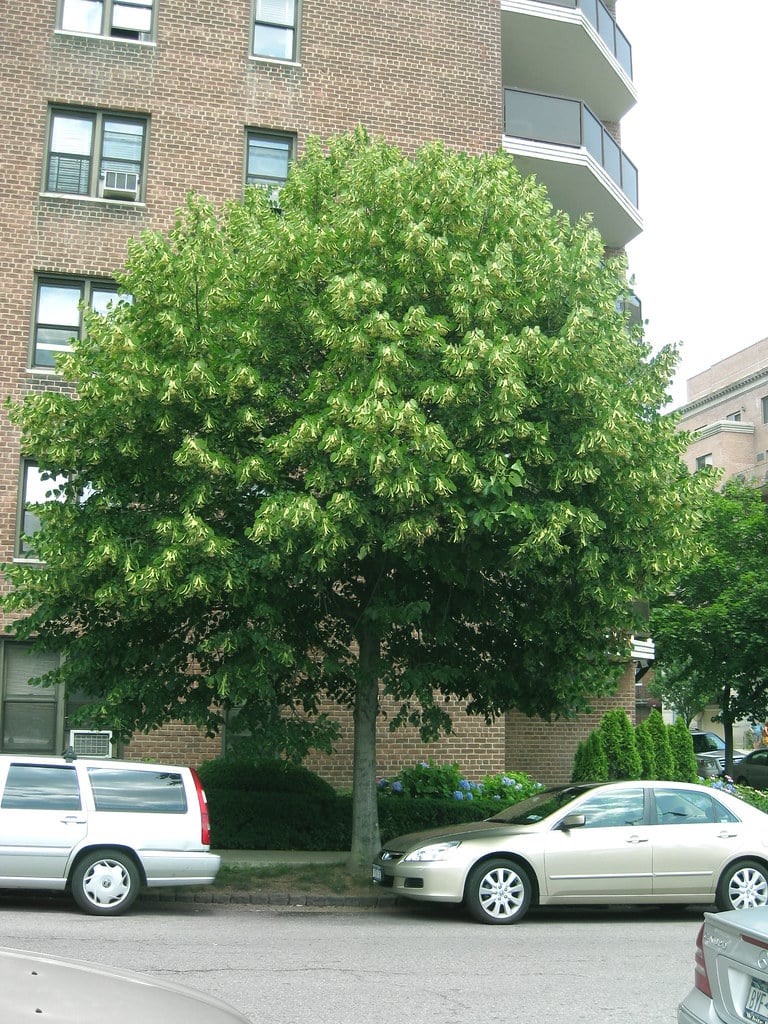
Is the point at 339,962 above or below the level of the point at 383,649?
below

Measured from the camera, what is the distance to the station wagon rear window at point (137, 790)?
1098cm

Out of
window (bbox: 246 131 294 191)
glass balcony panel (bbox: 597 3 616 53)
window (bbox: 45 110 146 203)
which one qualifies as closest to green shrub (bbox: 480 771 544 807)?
window (bbox: 246 131 294 191)

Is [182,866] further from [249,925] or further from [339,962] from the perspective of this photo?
[339,962]

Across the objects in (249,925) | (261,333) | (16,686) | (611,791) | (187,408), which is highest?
(261,333)

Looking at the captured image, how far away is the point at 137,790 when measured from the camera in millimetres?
11133

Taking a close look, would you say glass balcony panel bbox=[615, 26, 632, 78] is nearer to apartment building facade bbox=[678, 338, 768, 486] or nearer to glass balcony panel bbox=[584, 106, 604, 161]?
glass balcony panel bbox=[584, 106, 604, 161]

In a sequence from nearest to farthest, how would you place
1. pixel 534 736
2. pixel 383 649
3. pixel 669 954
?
pixel 669 954, pixel 383 649, pixel 534 736

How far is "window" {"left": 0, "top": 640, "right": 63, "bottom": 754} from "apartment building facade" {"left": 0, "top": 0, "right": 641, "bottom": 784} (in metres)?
0.02

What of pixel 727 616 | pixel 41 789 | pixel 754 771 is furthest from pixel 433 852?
pixel 754 771

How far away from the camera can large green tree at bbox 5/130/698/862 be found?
416 inches

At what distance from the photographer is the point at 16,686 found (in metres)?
16.9

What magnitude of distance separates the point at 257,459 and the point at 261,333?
1569 millimetres

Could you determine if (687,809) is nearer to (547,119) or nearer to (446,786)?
(446,786)

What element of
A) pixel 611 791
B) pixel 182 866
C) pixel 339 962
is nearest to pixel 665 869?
pixel 611 791
